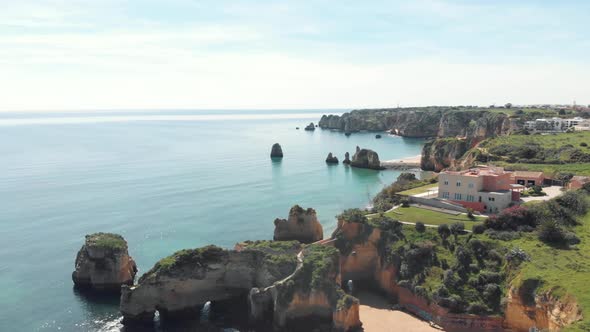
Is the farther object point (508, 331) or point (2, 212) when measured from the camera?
point (2, 212)

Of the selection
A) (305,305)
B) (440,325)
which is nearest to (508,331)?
(440,325)

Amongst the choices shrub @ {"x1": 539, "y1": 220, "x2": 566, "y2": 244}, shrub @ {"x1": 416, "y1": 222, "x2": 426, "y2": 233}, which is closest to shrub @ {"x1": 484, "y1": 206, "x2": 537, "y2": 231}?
shrub @ {"x1": 539, "y1": 220, "x2": 566, "y2": 244}

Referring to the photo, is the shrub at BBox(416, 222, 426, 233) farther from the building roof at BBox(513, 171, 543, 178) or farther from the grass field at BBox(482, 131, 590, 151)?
the grass field at BBox(482, 131, 590, 151)

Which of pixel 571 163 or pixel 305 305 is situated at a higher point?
pixel 571 163

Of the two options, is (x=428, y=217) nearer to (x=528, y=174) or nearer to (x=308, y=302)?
(x=308, y=302)

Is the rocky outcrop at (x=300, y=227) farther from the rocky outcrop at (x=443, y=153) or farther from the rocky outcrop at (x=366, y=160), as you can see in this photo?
the rocky outcrop at (x=366, y=160)

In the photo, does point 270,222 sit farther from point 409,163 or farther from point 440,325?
point 409,163

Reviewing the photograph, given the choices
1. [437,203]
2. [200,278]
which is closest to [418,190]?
[437,203]
